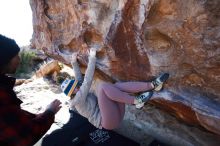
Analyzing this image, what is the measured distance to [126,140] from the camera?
16.8ft

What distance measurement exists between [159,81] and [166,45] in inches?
16.6

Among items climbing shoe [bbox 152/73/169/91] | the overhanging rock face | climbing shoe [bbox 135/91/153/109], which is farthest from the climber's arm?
climbing shoe [bbox 152/73/169/91]

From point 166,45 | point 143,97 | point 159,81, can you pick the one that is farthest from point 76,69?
point 166,45

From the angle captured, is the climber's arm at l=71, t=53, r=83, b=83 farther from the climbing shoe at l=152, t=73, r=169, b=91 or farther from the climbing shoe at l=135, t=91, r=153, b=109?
the climbing shoe at l=152, t=73, r=169, b=91

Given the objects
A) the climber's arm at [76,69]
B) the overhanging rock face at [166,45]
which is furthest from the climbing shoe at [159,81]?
the climber's arm at [76,69]

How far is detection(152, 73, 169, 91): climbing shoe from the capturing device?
4.26m

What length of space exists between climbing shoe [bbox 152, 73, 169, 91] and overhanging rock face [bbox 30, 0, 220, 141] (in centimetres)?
7

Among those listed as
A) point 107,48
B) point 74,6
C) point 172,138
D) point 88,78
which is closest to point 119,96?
point 88,78

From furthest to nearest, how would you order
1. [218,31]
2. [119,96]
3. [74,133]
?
[74,133] → [119,96] → [218,31]

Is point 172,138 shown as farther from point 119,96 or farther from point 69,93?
point 69,93

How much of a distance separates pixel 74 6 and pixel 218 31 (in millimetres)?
2468

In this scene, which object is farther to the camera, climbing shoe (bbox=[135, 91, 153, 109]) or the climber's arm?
the climber's arm

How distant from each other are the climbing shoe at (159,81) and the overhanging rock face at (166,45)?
0.07 meters

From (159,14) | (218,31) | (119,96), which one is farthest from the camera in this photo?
(119,96)
